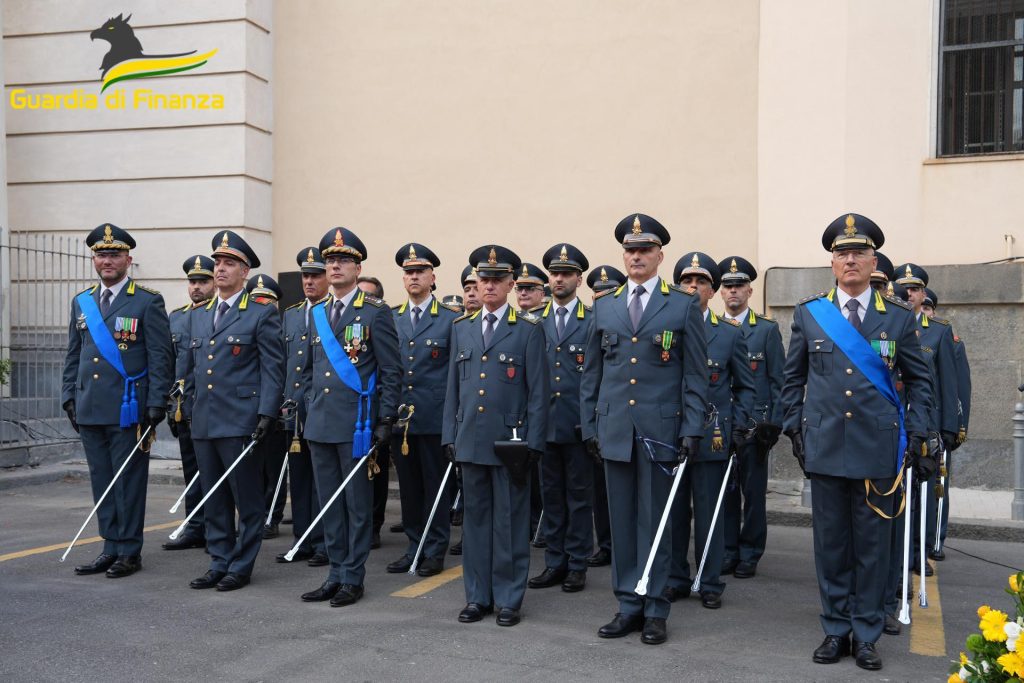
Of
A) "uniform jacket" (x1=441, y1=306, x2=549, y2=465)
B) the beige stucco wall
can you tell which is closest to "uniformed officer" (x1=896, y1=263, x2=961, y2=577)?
"uniform jacket" (x1=441, y1=306, x2=549, y2=465)

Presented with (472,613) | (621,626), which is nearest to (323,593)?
(472,613)

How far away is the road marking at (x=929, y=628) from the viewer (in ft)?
18.4

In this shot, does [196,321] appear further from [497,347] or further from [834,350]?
[834,350]

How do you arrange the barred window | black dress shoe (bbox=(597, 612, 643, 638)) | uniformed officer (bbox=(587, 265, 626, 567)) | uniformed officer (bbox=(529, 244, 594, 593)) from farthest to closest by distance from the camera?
the barred window < uniformed officer (bbox=(587, 265, 626, 567)) < uniformed officer (bbox=(529, 244, 594, 593)) < black dress shoe (bbox=(597, 612, 643, 638))

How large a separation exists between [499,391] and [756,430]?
210 cm

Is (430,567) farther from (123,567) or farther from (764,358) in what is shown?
(764,358)

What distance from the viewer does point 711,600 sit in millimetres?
6535

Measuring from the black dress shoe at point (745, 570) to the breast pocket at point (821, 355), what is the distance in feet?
7.47

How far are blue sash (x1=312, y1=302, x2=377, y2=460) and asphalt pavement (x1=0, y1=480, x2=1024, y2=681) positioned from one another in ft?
3.24

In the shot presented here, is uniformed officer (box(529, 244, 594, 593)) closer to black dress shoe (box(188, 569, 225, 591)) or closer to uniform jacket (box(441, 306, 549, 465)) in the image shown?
uniform jacket (box(441, 306, 549, 465))

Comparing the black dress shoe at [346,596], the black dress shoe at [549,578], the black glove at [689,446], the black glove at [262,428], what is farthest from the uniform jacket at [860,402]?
the black glove at [262,428]

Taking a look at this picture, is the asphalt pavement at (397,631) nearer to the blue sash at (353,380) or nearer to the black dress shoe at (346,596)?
the black dress shoe at (346,596)

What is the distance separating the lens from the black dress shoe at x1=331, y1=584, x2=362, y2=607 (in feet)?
20.9

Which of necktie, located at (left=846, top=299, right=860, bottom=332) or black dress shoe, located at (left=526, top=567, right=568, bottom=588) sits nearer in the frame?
necktie, located at (left=846, top=299, right=860, bottom=332)
